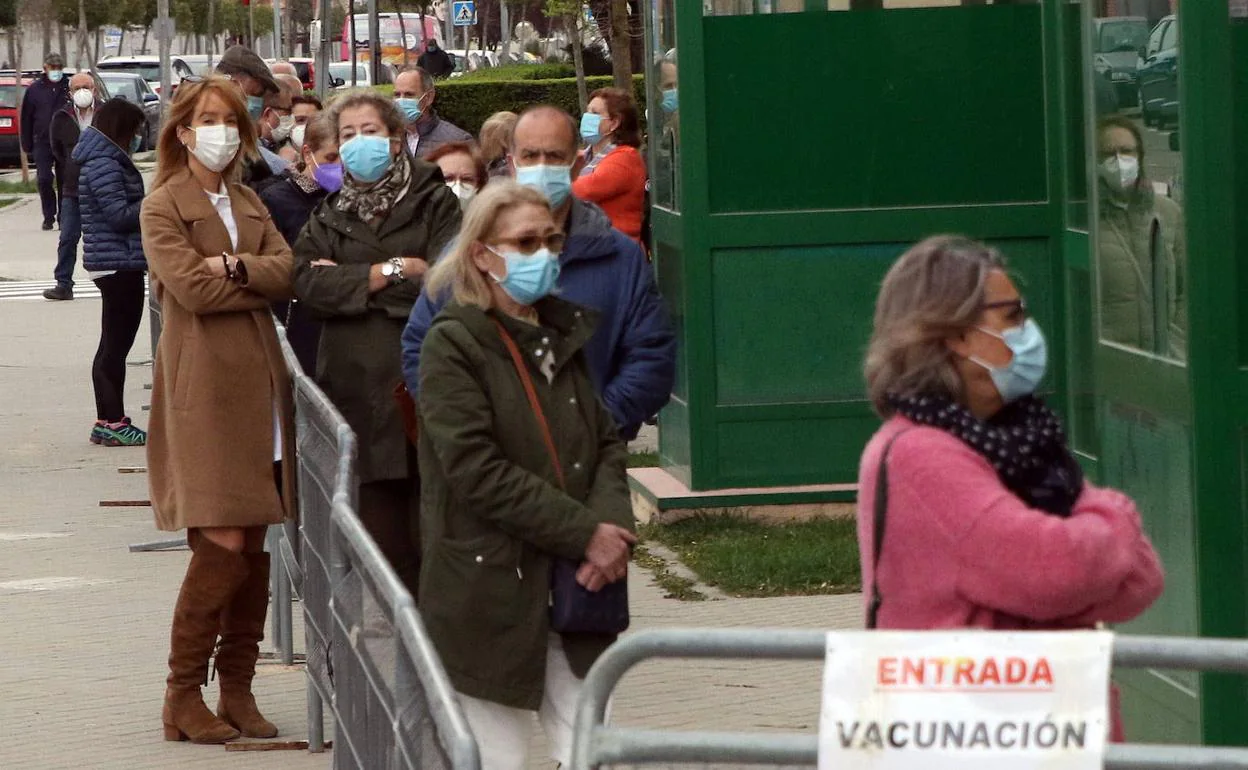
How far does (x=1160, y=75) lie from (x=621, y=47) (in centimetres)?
1604

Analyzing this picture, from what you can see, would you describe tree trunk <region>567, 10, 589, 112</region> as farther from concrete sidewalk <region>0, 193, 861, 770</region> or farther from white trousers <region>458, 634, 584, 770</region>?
white trousers <region>458, 634, 584, 770</region>

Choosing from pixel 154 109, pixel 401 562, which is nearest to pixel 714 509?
pixel 401 562

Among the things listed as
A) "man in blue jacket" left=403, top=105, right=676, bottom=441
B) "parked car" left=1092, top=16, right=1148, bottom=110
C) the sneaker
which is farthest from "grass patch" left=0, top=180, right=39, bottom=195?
"parked car" left=1092, top=16, right=1148, bottom=110

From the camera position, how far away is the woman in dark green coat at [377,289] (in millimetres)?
6105

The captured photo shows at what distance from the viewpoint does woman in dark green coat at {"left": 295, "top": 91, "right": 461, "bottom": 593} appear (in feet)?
20.0

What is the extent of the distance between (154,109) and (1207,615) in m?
40.1

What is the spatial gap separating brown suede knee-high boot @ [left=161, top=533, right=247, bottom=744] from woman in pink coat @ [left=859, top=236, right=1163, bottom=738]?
304cm

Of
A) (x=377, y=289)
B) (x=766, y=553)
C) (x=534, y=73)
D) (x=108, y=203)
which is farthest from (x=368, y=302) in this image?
(x=534, y=73)

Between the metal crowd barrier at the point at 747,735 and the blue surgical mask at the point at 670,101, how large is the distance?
6271 millimetres

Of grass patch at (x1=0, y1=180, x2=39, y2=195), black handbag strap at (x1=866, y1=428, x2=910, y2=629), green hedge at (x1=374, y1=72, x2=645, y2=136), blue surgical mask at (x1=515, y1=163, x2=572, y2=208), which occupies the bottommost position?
black handbag strap at (x1=866, y1=428, x2=910, y2=629)

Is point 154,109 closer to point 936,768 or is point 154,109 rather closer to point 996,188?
point 996,188

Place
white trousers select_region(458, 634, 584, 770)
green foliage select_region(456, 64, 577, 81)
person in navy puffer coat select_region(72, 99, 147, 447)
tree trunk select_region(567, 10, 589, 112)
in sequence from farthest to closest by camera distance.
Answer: green foliage select_region(456, 64, 577, 81), tree trunk select_region(567, 10, 589, 112), person in navy puffer coat select_region(72, 99, 147, 447), white trousers select_region(458, 634, 584, 770)

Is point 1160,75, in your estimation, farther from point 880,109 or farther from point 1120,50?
point 880,109

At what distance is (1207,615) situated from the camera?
15.5ft
